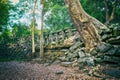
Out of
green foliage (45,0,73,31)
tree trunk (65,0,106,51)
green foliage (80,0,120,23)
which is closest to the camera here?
tree trunk (65,0,106,51)

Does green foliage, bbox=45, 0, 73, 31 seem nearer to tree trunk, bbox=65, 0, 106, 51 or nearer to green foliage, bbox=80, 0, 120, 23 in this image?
green foliage, bbox=80, 0, 120, 23

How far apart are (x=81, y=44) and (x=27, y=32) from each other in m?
18.9

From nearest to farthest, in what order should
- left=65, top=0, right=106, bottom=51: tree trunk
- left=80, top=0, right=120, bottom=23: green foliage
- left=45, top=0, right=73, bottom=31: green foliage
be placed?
1. left=65, top=0, right=106, bottom=51: tree trunk
2. left=80, top=0, right=120, bottom=23: green foliage
3. left=45, top=0, right=73, bottom=31: green foliage

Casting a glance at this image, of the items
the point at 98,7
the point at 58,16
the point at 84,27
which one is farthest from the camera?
the point at 58,16

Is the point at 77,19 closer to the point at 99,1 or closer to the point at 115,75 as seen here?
the point at 115,75

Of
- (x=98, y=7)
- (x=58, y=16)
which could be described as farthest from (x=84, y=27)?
(x=58, y=16)

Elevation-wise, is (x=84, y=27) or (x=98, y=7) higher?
(x=98, y=7)

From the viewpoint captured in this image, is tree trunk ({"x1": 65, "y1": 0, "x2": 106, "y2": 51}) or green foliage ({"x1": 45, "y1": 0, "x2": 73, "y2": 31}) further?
green foliage ({"x1": 45, "y1": 0, "x2": 73, "y2": 31})

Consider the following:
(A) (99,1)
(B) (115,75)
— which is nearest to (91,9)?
(A) (99,1)

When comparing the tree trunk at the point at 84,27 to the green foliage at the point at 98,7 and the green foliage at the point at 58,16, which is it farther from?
the green foliage at the point at 58,16

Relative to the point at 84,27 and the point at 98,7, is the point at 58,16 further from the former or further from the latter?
the point at 84,27

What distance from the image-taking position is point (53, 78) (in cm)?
952

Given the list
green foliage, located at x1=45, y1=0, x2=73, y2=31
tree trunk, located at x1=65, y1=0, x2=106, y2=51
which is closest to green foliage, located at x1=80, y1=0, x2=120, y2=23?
green foliage, located at x1=45, y1=0, x2=73, y2=31

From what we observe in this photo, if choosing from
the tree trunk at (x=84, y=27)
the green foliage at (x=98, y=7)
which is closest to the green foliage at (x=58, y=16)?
the green foliage at (x=98, y=7)
